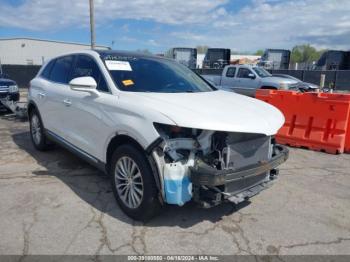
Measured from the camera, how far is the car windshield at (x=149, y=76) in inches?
156

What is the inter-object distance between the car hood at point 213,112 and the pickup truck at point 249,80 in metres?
11.3

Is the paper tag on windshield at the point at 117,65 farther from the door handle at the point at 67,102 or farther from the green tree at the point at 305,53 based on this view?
the green tree at the point at 305,53

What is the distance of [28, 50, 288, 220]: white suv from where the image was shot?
10.4 feet

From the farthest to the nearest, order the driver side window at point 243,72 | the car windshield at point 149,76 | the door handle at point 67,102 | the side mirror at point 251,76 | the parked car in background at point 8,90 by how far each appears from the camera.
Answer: the driver side window at point 243,72
the side mirror at point 251,76
the parked car in background at point 8,90
the door handle at point 67,102
the car windshield at point 149,76

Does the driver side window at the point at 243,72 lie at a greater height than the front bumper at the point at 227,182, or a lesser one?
greater

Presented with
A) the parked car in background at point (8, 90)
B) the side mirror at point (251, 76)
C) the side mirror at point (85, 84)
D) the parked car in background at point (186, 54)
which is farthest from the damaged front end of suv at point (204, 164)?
the parked car in background at point (186, 54)

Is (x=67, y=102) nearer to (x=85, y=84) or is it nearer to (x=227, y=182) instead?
(x=85, y=84)

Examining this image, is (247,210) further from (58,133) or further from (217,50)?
(217,50)

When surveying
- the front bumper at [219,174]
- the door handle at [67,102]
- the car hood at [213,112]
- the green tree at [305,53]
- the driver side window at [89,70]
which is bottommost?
the front bumper at [219,174]

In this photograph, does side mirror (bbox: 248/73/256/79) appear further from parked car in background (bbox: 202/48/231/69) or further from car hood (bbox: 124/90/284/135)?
parked car in background (bbox: 202/48/231/69)

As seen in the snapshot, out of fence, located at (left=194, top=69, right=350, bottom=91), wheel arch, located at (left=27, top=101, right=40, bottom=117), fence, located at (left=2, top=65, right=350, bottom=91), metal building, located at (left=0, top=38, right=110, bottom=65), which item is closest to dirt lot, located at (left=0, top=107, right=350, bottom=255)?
wheel arch, located at (left=27, top=101, right=40, bottom=117)

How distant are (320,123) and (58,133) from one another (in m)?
5.04

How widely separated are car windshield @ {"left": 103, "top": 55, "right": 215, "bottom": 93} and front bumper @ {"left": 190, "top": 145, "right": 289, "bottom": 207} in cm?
128

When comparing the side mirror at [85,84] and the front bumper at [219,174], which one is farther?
the side mirror at [85,84]
